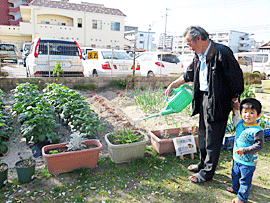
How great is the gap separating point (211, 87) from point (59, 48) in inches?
237

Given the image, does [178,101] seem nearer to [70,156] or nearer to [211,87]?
[211,87]

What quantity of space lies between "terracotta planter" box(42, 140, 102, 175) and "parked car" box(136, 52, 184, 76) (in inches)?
269

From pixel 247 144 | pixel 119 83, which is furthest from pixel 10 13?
pixel 247 144

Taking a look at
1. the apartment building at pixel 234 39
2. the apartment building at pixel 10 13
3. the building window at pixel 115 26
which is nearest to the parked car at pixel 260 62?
the building window at pixel 115 26

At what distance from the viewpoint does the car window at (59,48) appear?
6.75m

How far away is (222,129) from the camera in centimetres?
244

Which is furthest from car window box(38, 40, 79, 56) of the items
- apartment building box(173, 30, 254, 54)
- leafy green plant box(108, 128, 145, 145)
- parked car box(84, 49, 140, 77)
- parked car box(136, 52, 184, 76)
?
apartment building box(173, 30, 254, 54)

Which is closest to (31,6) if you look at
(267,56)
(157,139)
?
(267,56)

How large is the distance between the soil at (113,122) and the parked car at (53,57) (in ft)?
3.34

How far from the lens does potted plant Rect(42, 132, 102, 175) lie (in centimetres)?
258

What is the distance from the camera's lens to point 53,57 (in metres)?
6.84

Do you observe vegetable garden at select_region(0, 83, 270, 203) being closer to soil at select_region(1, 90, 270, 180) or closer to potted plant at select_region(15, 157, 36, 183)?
potted plant at select_region(15, 157, 36, 183)

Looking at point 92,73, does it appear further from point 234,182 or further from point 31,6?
point 31,6

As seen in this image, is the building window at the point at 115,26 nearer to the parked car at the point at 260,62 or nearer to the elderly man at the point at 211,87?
the parked car at the point at 260,62
